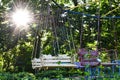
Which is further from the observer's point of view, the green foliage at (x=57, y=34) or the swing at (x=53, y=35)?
the green foliage at (x=57, y=34)

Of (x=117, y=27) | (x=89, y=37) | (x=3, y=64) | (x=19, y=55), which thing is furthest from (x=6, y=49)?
(x=117, y=27)

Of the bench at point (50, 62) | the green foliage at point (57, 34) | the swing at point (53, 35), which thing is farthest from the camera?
the green foliage at point (57, 34)

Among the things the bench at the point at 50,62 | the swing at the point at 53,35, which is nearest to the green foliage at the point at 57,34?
the swing at the point at 53,35

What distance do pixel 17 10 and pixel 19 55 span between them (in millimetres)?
4835

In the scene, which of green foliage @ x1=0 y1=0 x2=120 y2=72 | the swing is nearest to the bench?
the swing

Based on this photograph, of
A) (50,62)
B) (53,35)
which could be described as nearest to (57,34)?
(53,35)

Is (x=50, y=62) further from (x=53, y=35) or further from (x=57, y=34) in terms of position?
(x=53, y=35)

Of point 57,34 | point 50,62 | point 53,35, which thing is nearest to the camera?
point 50,62

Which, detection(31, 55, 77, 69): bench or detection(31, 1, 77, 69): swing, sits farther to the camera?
detection(31, 1, 77, 69): swing

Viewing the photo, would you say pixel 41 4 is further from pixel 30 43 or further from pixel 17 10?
pixel 30 43

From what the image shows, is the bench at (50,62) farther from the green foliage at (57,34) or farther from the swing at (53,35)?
the green foliage at (57,34)

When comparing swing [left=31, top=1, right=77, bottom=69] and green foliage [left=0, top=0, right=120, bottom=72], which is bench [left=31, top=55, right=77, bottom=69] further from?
green foliage [left=0, top=0, right=120, bottom=72]

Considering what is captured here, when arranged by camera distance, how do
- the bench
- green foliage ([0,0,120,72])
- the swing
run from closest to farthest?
1. the bench
2. the swing
3. green foliage ([0,0,120,72])

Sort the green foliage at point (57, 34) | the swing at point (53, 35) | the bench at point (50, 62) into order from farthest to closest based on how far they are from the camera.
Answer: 1. the green foliage at point (57, 34)
2. the swing at point (53, 35)
3. the bench at point (50, 62)
